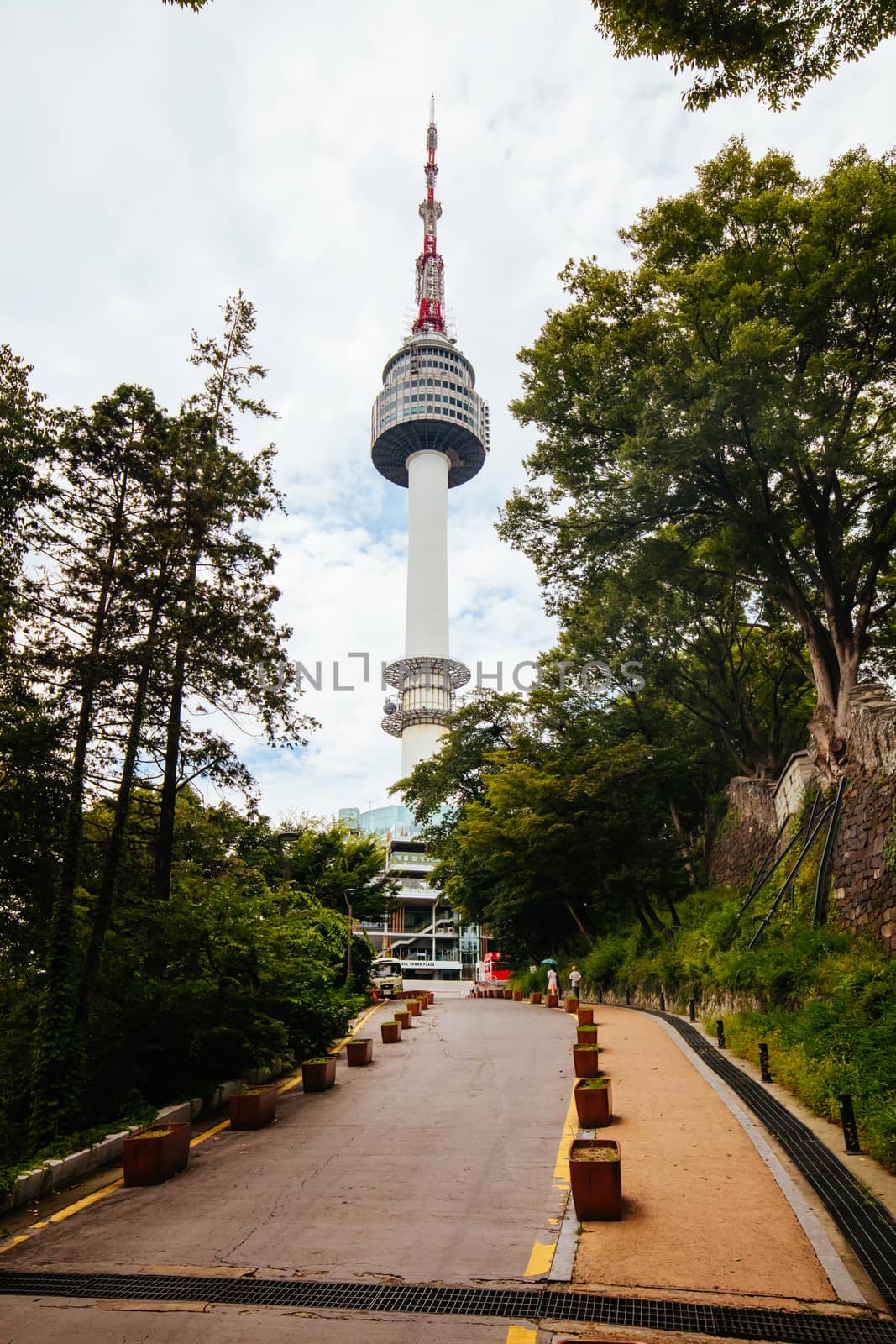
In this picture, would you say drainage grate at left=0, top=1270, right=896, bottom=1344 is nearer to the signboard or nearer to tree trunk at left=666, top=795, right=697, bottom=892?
tree trunk at left=666, top=795, right=697, bottom=892

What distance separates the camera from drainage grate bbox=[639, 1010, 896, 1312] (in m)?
5.68

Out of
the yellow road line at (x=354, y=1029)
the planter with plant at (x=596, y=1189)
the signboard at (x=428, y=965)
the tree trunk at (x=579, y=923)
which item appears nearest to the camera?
the planter with plant at (x=596, y=1189)

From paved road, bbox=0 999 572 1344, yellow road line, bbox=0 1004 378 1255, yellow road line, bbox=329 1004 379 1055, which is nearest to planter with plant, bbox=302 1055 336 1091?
paved road, bbox=0 999 572 1344

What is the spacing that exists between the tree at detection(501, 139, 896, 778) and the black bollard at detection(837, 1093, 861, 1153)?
1069cm

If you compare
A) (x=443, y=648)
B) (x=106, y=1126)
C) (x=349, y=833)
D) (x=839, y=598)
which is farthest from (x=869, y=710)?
(x=443, y=648)

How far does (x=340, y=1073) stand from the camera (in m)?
14.7

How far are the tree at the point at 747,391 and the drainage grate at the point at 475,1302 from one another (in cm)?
1441

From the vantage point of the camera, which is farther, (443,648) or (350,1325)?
(443,648)

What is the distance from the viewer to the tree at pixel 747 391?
54.3 ft

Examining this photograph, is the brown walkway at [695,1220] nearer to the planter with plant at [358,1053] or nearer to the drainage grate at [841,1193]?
the drainage grate at [841,1193]

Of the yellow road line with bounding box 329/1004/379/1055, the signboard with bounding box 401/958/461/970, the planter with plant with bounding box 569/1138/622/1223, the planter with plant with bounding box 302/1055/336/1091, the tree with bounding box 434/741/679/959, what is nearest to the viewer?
the planter with plant with bounding box 569/1138/622/1223

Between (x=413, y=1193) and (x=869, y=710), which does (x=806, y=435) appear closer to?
(x=869, y=710)

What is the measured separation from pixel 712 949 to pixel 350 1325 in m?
16.7

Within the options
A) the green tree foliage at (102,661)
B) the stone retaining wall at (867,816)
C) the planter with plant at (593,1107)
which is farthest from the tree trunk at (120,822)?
the stone retaining wall at (867,816)
